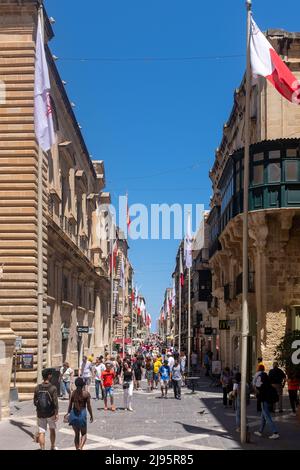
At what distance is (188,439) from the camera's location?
56.3 feet

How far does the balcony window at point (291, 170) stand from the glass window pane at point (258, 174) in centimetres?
107

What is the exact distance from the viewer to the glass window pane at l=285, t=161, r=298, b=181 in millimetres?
29656

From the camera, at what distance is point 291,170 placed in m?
29.8

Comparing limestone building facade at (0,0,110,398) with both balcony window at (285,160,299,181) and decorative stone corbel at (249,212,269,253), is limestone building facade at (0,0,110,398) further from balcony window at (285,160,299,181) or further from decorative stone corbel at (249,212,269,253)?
balcony window at (285,160,299,181)

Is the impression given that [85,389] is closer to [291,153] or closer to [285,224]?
[285,224]

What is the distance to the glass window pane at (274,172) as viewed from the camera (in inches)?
1176

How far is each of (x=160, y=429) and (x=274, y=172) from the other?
47.0 feet

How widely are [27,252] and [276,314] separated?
36.1ft

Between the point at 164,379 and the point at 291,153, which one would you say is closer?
the point at 291,153

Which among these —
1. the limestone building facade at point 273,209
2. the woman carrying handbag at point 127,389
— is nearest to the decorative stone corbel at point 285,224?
the limestone building facade at point 273,209

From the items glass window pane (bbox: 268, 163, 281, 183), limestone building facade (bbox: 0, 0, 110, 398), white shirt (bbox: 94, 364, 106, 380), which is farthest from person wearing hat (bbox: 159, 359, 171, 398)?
glass window pane (bbox: 268, 163, 281, 183)

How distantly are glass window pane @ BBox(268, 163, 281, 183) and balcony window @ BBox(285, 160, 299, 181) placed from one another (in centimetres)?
34

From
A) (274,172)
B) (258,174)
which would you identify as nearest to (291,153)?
(274,172)
